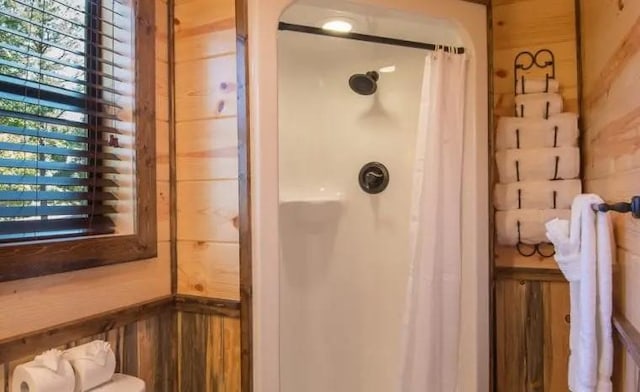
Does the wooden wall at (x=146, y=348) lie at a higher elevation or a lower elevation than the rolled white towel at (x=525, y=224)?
lower

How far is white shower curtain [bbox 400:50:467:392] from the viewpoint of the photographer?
5.64 feet

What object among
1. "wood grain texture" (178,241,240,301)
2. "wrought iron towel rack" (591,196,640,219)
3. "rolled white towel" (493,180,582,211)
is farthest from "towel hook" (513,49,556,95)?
"wood grain texture" (178,241,240,301)

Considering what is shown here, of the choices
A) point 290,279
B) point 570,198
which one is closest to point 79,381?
point 290,279

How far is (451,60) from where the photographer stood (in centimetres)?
174

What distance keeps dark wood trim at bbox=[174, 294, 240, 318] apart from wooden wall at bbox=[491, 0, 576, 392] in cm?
111

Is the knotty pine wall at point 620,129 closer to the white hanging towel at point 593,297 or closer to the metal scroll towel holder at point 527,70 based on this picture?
the white hanging towel at point 593,297

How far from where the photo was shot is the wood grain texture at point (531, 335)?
182 cm

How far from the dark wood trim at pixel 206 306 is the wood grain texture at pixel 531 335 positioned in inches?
44.4

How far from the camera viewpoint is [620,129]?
1193 millimetres

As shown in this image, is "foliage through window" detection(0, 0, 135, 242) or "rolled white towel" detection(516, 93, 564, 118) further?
"rolled white towel" detection(516, 93, 564, 118)

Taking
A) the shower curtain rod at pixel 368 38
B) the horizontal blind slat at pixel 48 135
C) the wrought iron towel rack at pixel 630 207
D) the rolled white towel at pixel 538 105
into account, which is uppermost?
the shower curtain rod at pixel 368 38

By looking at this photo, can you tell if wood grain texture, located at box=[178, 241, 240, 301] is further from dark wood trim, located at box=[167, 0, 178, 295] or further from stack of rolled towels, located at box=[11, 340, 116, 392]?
stack of rolled towels, located at box=[11, 340, 116, 392]

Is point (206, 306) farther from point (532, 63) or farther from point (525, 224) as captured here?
point (532, 63)

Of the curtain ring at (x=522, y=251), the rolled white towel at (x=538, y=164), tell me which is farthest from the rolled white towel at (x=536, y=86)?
the curtain ring at (x=522, y=251)
